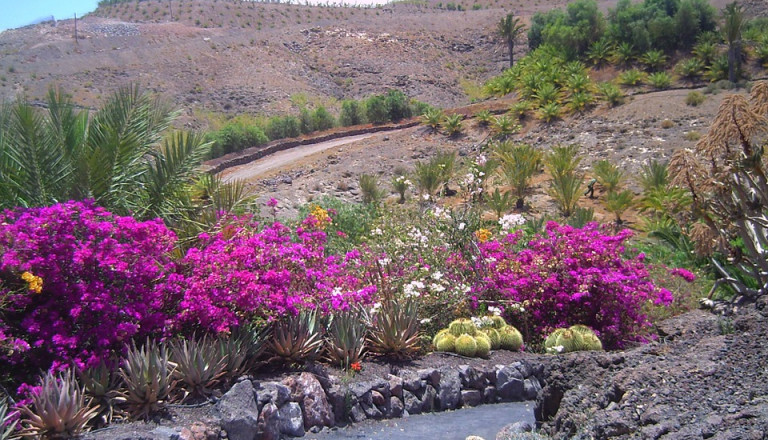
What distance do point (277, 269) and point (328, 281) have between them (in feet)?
2.90

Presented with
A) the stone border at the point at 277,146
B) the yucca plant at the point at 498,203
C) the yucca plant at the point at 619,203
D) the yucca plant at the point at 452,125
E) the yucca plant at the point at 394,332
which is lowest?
the yucca plant at the point at 619,203

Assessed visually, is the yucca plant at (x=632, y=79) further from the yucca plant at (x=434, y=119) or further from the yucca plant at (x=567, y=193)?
the yucca plant at (x=567, y=193)

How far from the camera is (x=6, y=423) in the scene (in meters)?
5.23

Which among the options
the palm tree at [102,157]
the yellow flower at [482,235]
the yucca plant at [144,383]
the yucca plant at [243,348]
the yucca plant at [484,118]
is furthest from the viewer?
the yucca plant at [484,118]

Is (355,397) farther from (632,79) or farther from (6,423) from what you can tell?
(632,79)

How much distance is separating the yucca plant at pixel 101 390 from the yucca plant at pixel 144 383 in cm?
8

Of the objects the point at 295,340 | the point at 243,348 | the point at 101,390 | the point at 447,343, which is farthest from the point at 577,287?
the point at 101,390

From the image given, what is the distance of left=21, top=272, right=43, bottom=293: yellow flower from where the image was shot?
578cm

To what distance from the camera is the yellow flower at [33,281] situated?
5.78m

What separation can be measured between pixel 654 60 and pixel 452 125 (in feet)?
48.2

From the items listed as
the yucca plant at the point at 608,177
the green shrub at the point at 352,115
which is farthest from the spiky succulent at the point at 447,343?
the green shrub at the point at 352,115

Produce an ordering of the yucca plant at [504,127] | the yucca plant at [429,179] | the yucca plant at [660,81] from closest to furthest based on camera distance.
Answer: the yucca plant at [429,179], the yucca plant at [504,127], the yucca plant at [660,81]

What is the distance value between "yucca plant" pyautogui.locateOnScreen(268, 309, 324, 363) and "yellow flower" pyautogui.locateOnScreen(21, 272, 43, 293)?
2.19m

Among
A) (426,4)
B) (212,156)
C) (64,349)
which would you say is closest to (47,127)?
(64,349)
